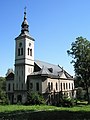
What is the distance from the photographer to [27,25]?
58.6 m

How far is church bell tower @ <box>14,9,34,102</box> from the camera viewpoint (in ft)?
181

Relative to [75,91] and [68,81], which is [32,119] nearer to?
[68,81]

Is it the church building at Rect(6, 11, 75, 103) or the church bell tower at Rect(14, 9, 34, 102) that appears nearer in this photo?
the church building at Rect(6, 11, 75, 103)

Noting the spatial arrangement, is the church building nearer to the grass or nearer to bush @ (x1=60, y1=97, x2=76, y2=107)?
bush @ (x1=60, y1=97, x2=76, y2=107)

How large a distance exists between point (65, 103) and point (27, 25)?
2378cm

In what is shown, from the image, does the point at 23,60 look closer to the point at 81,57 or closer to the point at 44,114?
the point at 81,57

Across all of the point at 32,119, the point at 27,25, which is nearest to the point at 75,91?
the point at 27,25

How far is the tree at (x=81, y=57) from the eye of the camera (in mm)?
50156

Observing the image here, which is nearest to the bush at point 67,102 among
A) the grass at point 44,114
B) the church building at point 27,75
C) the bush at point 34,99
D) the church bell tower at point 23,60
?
the bush at point 34,99

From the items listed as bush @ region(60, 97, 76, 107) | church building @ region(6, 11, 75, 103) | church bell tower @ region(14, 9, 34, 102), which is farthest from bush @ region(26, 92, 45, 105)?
A: church bell tower @ region(14, 9, 34, 102)

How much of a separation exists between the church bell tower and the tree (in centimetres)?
1126

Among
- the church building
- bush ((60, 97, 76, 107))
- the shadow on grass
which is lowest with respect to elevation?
bush ((60, 97, 76, 107))

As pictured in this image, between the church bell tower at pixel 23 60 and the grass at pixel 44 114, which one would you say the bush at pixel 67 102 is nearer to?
the church bell tower at pixel 23 60

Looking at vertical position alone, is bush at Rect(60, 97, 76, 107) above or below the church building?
below
